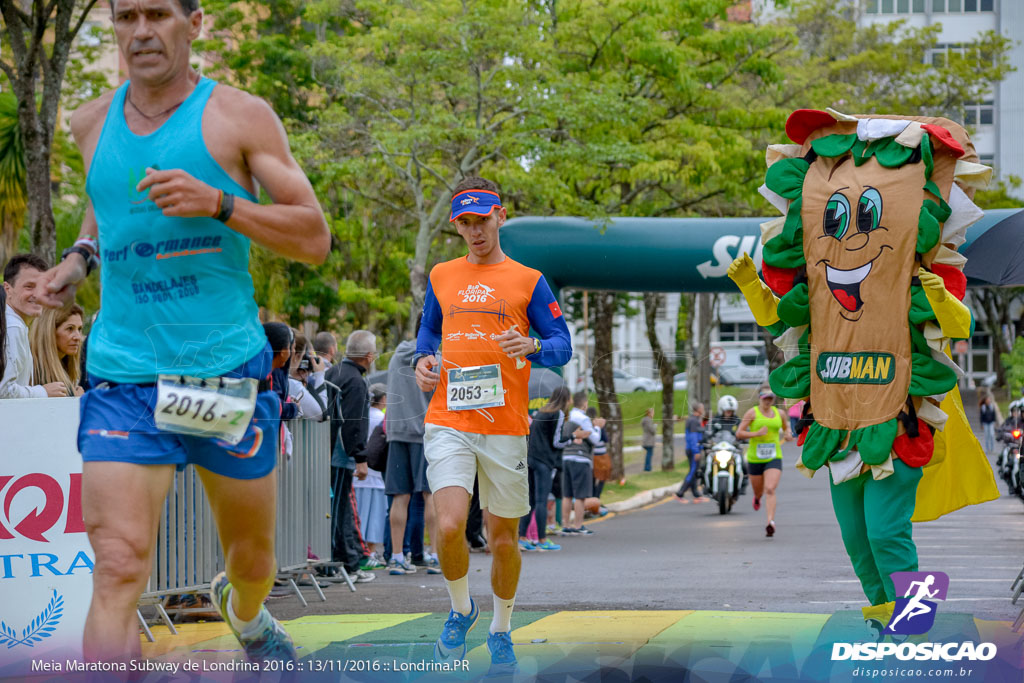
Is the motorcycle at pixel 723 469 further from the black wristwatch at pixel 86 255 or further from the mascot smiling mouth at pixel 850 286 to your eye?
the black wristwatch at pixel 86 255

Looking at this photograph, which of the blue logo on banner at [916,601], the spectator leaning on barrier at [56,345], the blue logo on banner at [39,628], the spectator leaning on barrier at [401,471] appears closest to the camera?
the blue logo on banner at [916,601]

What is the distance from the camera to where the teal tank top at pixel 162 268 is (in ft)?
12.7

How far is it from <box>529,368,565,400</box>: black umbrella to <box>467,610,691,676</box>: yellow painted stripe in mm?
2786

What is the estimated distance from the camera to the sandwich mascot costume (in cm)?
537

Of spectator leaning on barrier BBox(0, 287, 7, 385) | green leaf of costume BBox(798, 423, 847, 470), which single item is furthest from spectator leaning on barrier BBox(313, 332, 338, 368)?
green leaf of costume BBox(798, 423, 847, 470)

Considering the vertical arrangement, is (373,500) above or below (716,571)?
above

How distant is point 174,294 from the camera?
12.8ft

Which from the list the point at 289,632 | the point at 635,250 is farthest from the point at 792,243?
the point at 635,250

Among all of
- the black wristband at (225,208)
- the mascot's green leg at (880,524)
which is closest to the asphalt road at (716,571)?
the mascot's green leg at (880,524)

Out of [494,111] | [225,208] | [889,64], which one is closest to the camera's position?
[225,208]

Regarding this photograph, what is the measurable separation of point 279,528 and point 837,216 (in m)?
4.48

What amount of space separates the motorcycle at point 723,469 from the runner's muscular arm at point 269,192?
15710 millimetres

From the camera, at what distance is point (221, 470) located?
3967 mm

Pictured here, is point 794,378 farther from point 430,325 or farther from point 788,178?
point 430,325
